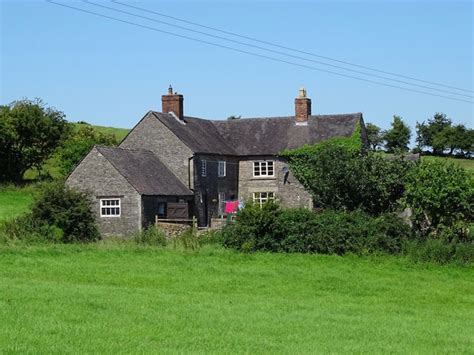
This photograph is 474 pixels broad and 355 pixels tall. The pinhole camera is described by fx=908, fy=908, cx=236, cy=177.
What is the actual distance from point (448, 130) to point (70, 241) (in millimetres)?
75814

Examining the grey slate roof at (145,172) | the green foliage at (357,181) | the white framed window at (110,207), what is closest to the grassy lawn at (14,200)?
the white framed window at (110,207)

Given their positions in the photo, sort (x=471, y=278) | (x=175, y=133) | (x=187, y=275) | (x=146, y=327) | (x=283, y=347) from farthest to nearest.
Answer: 1. (x=175, y=133)
2. (x=471, y=278)
3. (x=187, y=275)
4. (x=146, y=327)
5. (x=283, y=347)

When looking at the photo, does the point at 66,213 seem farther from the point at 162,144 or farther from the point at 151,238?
the point at 162,144

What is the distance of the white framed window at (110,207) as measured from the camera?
54.4m

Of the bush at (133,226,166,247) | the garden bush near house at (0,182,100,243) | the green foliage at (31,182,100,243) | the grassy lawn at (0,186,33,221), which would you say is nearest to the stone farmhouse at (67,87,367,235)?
the green foliage at (31,182,100,243)

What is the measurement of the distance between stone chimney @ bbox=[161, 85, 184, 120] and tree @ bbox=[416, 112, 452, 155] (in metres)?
59.1

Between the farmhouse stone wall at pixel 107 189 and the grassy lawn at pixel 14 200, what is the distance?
18.9ft

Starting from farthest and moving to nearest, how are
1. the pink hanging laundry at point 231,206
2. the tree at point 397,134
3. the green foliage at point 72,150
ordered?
the tree at point 397,134 < the green foliage at point 72,150 < the pink hanging laundry at point 231,206

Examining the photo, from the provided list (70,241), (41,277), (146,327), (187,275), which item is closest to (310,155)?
(70,241)

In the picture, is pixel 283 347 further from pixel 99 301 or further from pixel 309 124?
pixel 309 124

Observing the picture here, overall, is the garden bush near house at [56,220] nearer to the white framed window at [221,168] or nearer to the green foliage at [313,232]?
the green foliage at [313,232]

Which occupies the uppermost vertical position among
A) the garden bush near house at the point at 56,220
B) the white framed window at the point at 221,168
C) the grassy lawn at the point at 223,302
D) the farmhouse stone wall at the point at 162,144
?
the farmhouse stone wall at the point at 162,144

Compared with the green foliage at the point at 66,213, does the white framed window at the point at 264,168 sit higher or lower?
higher

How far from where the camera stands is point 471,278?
126ft
